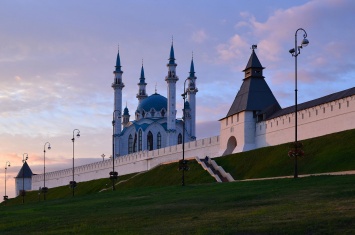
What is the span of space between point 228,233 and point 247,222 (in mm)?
1869

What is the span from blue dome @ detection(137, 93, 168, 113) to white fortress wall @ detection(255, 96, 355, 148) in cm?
6938

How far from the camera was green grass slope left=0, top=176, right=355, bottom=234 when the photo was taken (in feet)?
70.7

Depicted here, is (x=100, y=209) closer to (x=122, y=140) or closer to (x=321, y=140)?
(x=321, y=140)

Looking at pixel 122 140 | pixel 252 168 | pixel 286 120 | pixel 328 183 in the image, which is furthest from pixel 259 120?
pixel 122 140

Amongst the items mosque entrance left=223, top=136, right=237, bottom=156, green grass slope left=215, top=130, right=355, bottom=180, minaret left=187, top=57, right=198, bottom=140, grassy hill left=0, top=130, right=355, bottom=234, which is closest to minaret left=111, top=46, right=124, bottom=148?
minaret left=187, top=57, right=198, bottom=140

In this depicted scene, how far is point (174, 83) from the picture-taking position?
12519 centimetres

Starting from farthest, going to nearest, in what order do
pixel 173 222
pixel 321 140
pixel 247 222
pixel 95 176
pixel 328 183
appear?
pixel 95 176
pixel 321 140
pixel 328 183
pixel 173 222
pixel 247 222

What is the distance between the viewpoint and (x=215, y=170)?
223 ft

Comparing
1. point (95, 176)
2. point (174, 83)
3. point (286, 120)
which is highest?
point (174, 83)

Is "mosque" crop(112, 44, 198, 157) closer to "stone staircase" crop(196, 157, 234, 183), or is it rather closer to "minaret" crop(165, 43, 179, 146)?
"minaret" crop(165, 43, 179, 146)

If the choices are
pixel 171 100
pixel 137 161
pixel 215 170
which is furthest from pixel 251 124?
pixel 171 100

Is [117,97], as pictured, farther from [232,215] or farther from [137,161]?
[232,215]

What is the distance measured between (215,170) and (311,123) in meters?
10.1

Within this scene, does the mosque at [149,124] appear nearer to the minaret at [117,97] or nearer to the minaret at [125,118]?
the minaret at [117,97]
